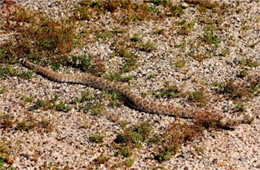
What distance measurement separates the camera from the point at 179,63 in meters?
16.4

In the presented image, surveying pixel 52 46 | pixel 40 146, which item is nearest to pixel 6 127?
pixel 40 146

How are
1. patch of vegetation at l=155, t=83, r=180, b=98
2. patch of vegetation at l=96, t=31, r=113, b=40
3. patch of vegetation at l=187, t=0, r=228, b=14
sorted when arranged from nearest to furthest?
patch of vegetation at l=155, t=83, r=180, b=98, patch of vegetation at l=96, t=31, r=113, b=40, patch of vegetation at l=187, t=0, r=228, b=14

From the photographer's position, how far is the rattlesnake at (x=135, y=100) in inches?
531

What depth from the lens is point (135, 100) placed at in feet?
46.6

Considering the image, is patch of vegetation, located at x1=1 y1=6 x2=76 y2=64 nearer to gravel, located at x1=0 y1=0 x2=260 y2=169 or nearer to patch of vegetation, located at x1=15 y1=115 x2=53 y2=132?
gravel, located at x1=0 y1=0 x2=260 y2=169

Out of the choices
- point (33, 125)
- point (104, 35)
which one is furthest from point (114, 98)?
point (104, 35)

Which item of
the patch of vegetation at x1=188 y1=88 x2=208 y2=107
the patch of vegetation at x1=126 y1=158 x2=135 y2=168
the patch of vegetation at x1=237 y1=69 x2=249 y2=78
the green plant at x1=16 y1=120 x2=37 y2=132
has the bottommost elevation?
the green plant at x1=16 y1=120 x2=37 y2=132

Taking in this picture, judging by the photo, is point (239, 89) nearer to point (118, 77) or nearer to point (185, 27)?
point (118, 77)

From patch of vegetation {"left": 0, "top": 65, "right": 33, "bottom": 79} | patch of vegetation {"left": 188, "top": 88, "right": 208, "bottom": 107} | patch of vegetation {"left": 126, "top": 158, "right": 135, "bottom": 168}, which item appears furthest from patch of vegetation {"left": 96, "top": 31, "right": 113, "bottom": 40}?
patch of vegetation {"left": 126, "top": 158, "right": 135, "bottom": 168}

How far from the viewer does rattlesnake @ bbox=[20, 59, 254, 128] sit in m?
13.5

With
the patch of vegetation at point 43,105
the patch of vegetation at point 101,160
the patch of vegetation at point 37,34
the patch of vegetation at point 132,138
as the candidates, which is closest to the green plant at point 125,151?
the patch of vegetation at point 132,138

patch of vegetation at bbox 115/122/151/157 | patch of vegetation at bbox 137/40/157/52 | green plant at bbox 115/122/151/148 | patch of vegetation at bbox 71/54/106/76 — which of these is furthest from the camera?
patch of vegetation at bbox 137/40/157/52

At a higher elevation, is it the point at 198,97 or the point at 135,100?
the point at 198,97

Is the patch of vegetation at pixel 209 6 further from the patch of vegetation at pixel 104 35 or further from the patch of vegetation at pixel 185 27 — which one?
the patch of vegetation at pixel 104 35
